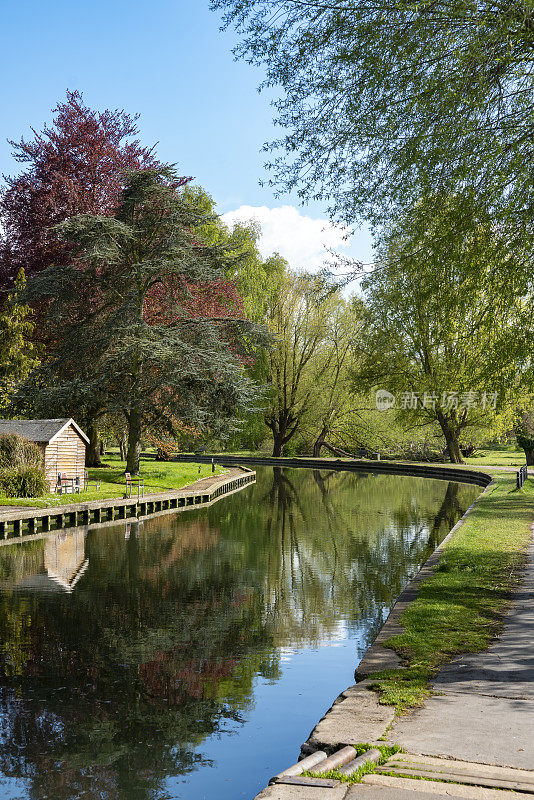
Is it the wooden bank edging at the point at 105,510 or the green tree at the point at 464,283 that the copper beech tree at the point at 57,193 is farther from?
the green tree at the point at 464,283

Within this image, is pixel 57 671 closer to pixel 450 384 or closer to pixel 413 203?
pixel 413 203

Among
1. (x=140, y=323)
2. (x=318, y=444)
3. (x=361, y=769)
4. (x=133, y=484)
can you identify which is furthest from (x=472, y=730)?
(x=318, y=444)

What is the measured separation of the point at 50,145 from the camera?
32.8m

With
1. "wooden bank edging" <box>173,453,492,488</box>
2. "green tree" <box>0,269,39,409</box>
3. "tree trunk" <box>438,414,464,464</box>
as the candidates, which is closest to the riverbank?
"green tree" <box>0,269,39,409</box>

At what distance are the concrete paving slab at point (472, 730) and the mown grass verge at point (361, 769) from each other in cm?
15

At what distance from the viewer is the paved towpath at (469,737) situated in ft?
14.2

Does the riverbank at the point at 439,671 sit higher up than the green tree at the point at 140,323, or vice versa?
the green tree at the point at 140,323

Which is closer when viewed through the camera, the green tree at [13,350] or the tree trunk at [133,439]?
the tree trunk at [133,439]

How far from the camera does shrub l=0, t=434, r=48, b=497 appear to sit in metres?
23.3

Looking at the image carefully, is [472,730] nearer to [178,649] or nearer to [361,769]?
[361,769]

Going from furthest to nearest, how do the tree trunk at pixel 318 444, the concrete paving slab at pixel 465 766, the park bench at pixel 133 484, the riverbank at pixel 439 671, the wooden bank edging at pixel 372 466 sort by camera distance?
the tree trunk at pixel 318 444 < the wooden bank edging at pixel 372 466 < the park bench at pixel 133 484 < the riverbank at pixel 439 671 < the concrete paving slab at pixel 465 766

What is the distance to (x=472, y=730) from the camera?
542 cm

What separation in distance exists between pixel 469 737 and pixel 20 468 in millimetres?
20404

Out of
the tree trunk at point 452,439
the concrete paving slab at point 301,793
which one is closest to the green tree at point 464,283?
the concrete paving slab at point 301,793
